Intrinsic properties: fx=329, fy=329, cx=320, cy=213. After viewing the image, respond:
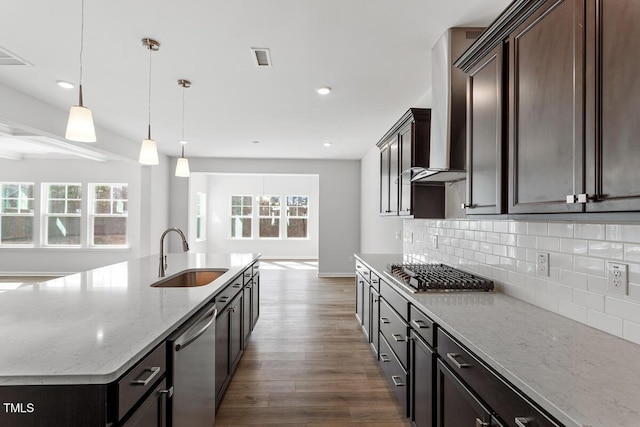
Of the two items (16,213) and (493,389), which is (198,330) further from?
(16,213)

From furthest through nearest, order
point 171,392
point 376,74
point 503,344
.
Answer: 1. point 376,74
2. point 171,392
3. point 503,344

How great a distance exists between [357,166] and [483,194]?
603 centimetres

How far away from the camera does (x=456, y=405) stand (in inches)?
56.0

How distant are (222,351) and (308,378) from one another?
89cm

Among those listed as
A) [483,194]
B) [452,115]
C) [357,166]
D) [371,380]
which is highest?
[357,166]

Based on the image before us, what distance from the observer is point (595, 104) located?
1065 millimetres

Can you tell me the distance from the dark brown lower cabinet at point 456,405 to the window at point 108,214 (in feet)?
26.1

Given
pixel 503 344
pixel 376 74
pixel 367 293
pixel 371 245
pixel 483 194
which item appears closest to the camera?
pixel 503 344

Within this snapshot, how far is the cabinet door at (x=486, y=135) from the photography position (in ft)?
5.30

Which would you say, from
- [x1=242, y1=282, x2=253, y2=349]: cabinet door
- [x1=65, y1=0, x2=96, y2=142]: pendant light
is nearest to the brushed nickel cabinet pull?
[x1=242, y1=282, x2=253, y2=349]: cabinet door

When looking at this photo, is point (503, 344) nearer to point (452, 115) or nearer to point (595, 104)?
point (595, 104)

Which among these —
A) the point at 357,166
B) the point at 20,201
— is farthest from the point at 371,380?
the point at 20,201

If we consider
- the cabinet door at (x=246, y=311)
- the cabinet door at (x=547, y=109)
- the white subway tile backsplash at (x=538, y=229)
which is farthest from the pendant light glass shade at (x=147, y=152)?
the white subway tile backsplash at (x=538, y=229)

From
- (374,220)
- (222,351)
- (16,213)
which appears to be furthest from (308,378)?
(16,213)
